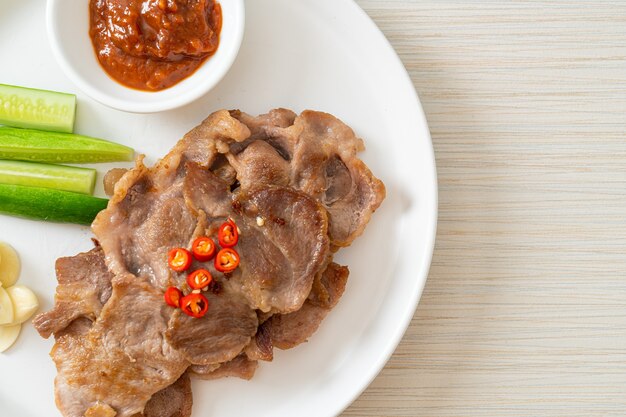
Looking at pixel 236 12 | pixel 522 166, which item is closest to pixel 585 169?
pixel 522 166

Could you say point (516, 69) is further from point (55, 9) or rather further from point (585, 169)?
point (55, 9)

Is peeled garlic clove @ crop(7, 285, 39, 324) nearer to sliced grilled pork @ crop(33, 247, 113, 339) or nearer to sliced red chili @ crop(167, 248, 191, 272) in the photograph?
sliced grilled pork @ crop(33, 247, 113, 339)

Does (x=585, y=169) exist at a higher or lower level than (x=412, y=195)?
higher

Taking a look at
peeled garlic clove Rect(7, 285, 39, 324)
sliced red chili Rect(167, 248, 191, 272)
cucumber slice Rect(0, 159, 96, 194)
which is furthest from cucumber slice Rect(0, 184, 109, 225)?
sliced red chili Rect(167, 248, 191, 272)

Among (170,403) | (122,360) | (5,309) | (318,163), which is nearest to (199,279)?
(122,360)

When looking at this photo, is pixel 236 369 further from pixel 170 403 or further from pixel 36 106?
pixel 36 106

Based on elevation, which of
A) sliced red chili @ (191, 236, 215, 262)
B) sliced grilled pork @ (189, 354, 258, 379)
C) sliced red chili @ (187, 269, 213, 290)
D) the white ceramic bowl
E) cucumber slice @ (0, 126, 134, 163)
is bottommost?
sliced grilled pork @ (189, 354, 258, 379)


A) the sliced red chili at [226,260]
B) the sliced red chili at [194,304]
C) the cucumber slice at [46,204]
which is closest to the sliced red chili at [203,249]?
the sliced red chili at [226,260]
